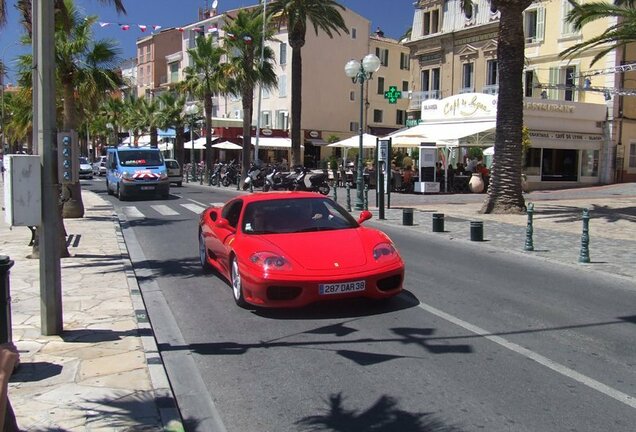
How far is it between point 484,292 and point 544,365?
9.95ft

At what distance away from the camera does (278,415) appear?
14.3 feet

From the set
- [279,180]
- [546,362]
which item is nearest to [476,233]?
[546,362]

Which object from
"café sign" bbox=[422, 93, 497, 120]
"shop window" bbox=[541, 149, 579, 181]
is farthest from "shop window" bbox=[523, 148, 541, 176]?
"café sign" bbox=[422, 93, 497, 120]

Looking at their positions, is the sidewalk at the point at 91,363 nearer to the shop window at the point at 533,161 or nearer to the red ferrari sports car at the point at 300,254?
the red ferrari sports car at the point at 300,254

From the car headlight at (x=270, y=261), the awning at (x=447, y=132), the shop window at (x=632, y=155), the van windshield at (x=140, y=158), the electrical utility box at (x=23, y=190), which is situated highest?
the awning at (x=447, y=132)

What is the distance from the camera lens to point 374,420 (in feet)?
13.9

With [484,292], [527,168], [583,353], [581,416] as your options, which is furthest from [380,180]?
[527,168]

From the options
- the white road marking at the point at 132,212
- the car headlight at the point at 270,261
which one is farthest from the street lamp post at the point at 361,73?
the car headlight at the point at 270,261

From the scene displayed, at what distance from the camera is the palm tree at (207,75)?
40.4 metres

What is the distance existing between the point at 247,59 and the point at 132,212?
1785 centimetres

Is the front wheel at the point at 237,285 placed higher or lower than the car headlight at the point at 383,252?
lower

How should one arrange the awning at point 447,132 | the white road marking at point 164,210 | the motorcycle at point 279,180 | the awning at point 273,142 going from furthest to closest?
the awning at point 273,142, the awning at point 447,132, the motorcycle at point 279,180, the white road marking at point 164,210

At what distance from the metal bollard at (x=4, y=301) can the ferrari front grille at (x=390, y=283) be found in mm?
3701

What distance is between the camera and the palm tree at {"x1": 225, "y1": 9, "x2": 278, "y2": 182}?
115 feet
